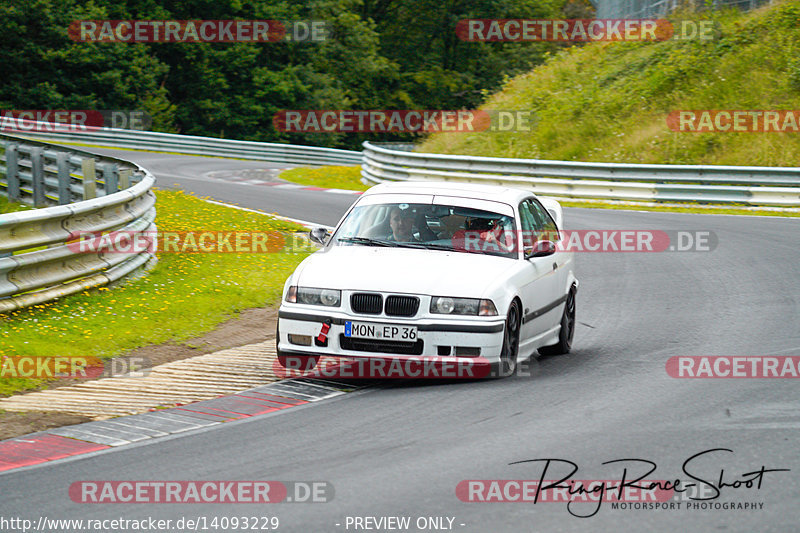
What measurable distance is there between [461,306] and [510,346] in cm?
65

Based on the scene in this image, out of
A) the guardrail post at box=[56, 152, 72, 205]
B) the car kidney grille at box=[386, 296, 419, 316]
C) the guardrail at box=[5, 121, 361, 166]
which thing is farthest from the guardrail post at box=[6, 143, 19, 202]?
the guardrail at box=[5, 121, 361, 166]

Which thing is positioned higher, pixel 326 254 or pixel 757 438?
pixel 326 254

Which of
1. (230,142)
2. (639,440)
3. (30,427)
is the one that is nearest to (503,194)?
(639,440)

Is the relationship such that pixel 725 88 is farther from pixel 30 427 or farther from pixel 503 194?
pixel 30 427

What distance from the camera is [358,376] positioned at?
27.9 feet

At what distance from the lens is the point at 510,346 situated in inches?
331

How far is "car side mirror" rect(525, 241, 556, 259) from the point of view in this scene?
9016 mm

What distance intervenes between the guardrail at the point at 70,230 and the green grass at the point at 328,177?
46.1 feet

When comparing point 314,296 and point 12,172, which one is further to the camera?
point 12,172

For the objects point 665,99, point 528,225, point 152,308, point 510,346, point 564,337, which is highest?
point 665,99

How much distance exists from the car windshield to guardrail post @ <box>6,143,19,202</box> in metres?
10.1

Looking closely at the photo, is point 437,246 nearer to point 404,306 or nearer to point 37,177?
point 404,306

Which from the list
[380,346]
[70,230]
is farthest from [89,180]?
[380,346]

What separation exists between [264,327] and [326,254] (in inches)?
87.5
